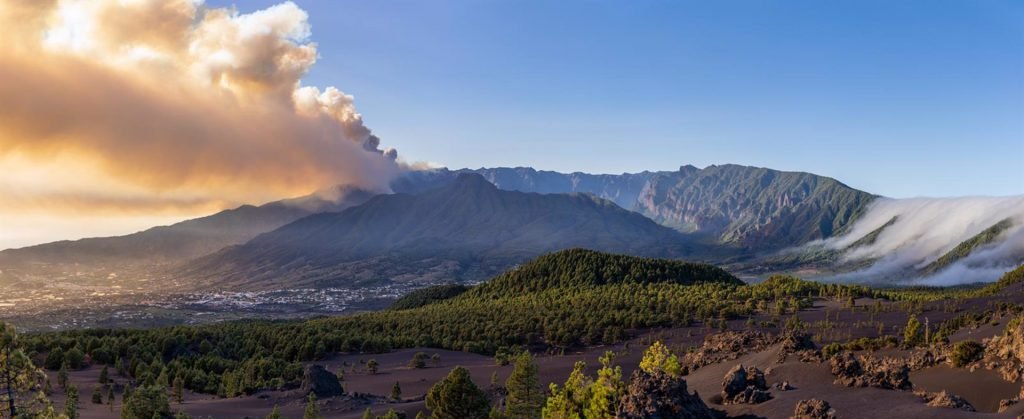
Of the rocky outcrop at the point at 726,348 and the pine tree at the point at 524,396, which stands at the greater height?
the pine tree at the point at 524,396

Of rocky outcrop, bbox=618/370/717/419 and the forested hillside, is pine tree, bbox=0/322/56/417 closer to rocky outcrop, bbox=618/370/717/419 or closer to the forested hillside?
rocky outcrop, bbox=618/370/717/419

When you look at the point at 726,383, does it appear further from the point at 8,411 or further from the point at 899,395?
the point at 8,411

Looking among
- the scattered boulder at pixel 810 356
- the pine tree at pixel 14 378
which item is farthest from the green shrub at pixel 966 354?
the pine tree at pixel 14 378

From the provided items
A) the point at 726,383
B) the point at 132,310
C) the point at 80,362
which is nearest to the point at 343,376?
the point at 80,362

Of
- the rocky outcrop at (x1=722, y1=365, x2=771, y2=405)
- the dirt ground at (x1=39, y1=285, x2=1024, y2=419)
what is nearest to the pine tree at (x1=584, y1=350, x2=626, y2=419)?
the dirt ground at (x1=39, y1=285, x2=1024, y2=419)

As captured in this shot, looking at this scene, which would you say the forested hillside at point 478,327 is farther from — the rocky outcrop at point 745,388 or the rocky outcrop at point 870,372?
the rocky outcrop at point 870,372

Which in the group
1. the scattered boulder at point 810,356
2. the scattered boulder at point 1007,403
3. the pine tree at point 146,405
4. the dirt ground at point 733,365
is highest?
the pine tree at point 146,405
